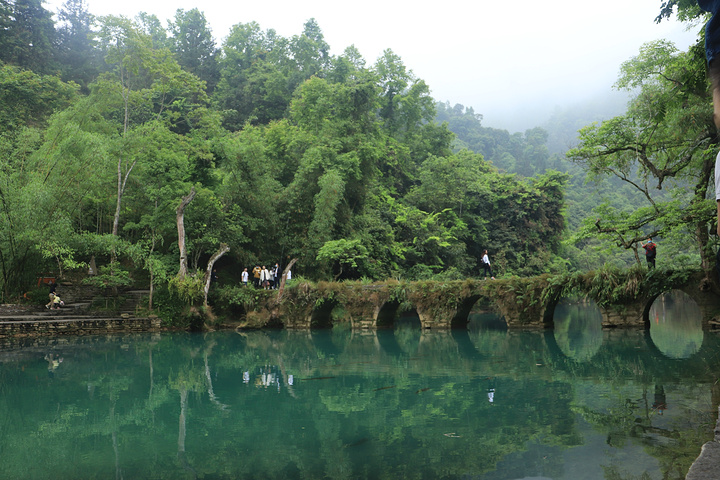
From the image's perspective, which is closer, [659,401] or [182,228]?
[659,401]

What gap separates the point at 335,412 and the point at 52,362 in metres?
10.2

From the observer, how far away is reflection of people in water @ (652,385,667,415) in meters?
7.50

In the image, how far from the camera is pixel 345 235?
101 feet

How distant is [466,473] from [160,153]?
25.6 meters

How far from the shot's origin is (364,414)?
829 centimetres

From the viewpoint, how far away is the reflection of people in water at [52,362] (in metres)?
13.3

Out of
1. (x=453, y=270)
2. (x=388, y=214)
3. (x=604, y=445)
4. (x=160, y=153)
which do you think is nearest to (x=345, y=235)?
(x=388, y=214)

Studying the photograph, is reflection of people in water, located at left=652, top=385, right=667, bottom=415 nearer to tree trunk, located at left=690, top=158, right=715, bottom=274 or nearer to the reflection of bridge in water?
the reflection of bridge in water

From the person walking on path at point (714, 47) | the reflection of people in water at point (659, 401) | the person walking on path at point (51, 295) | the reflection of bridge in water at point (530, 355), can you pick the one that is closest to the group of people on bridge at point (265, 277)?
the reflection of bridge in water at point (530, 355)

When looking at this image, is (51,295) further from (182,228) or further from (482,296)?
(482,296)

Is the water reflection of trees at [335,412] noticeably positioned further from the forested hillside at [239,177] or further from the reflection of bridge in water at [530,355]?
the forested hillside at [239,177]

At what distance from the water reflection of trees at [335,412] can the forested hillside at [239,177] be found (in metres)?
8.99

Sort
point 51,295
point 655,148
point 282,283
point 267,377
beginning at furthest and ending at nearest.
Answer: point 282,283 → point 51,295 → point 655,148 → point 267,377

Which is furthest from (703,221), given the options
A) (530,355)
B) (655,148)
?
(530,355)
